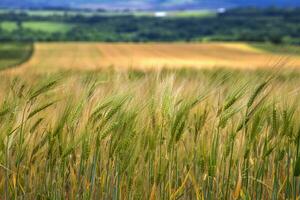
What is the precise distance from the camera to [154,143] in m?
2.56

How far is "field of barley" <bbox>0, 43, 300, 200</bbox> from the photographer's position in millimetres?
2539

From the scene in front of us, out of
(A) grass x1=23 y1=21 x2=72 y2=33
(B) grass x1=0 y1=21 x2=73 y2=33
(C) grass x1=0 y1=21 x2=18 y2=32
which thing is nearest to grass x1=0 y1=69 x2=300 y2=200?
(B) grass x1=0 y1=21 x2=73 y2=33

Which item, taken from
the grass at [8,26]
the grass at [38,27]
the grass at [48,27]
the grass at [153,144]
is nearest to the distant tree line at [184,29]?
the grass at [8,26]

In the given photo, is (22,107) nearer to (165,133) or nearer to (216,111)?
(165,133)

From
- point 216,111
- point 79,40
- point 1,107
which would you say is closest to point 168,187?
point 216,111

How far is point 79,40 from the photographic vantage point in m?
75.0

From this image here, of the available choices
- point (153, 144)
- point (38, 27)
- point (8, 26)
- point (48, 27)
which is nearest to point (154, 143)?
point (153, 144)

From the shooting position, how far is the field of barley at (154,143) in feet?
8.33

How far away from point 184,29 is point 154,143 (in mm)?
89268

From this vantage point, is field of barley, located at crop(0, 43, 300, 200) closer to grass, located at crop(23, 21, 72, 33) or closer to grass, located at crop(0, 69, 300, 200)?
grass, located at crop(0, 69, 300, 200)

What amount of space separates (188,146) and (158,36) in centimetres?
8151

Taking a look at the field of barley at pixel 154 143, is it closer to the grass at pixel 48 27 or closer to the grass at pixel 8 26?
the grass at pixel 48 27

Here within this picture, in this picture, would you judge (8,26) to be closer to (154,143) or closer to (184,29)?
(184,29)

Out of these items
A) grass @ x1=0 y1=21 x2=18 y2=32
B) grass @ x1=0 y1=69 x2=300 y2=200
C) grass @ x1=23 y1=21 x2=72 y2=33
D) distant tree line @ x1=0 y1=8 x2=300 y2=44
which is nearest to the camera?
grass @ x1=0 y1=69 x2=300 y2=200
